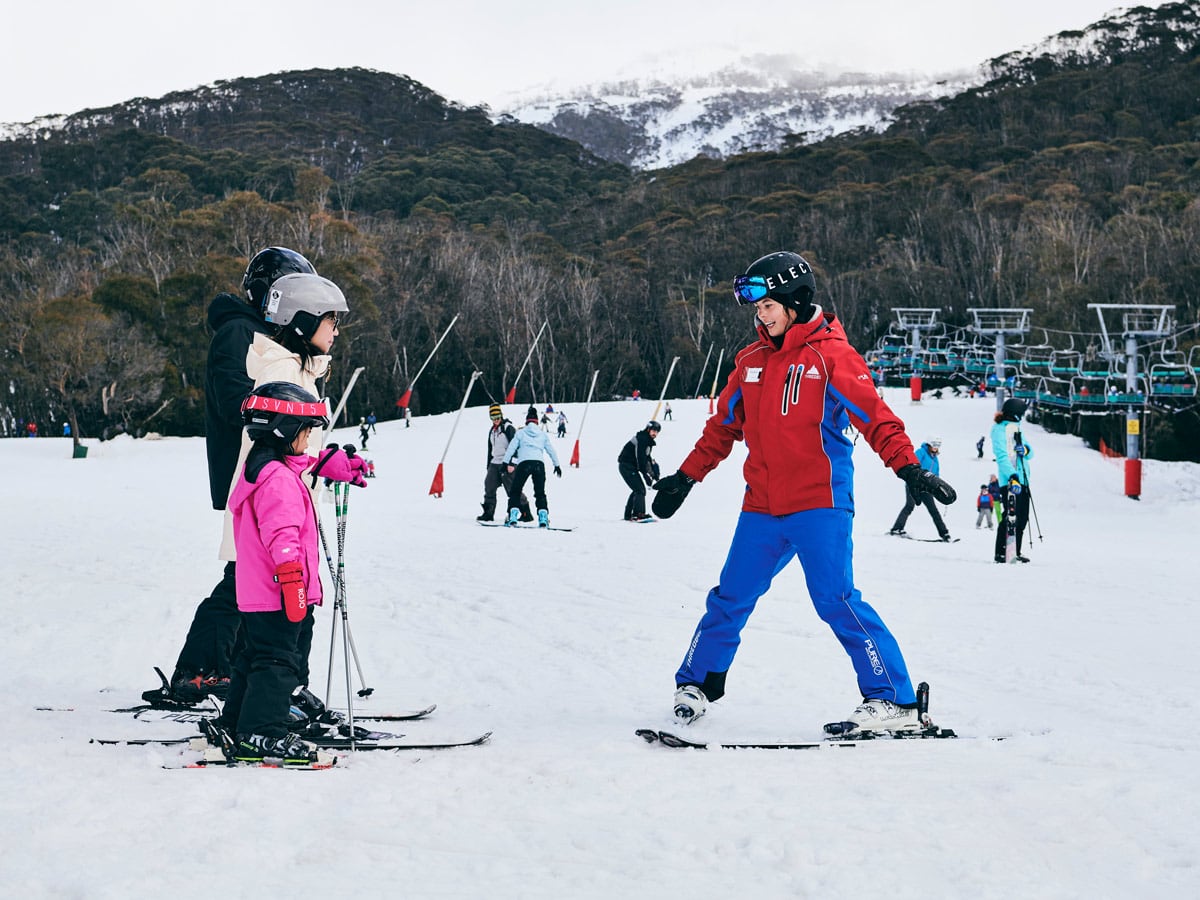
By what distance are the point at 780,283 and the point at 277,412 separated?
198 centimetres

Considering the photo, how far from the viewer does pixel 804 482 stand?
14.2 feet

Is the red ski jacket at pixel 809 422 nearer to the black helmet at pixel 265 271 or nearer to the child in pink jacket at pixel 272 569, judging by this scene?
the child in pink jacket at pixel 272 569

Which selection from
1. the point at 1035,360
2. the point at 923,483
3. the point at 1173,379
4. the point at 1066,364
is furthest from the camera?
the point at 1035,360

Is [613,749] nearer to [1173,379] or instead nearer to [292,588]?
[292,588]

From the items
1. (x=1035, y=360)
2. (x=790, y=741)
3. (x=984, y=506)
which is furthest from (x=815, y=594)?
(x=1035, y=360)

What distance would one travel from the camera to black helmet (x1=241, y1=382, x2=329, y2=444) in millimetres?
3881

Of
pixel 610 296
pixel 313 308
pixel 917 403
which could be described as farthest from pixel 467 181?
pixel 313 308

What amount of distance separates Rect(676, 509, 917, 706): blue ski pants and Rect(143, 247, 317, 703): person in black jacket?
1.83m

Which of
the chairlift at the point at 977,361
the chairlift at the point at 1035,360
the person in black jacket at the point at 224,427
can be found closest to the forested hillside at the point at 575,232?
the chairlift at the point at 1035,360

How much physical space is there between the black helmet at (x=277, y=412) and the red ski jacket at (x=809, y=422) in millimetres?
1667

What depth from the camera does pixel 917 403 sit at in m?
40.0

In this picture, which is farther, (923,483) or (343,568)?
(343,568)

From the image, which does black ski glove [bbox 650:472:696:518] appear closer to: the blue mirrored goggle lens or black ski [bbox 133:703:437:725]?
the blue mirrored goggle lens

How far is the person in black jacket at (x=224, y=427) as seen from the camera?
14.2ft
